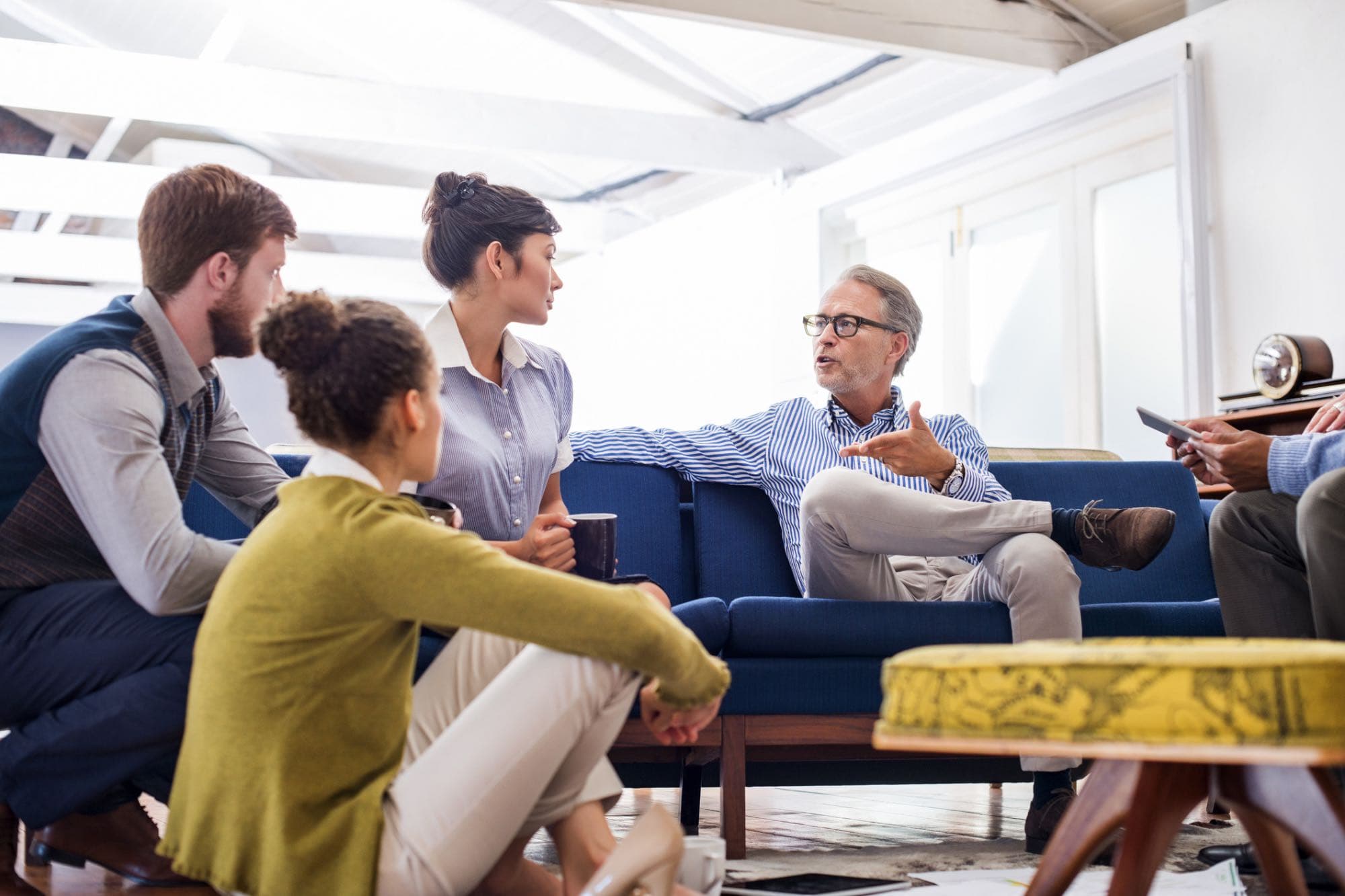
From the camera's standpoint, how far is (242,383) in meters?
10.6

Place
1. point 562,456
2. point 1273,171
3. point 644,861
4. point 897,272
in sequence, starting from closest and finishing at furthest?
point 644,861 < point 562,456 < point 1273,171 < point 897,272

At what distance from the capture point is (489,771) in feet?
4.55

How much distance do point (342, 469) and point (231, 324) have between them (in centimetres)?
57

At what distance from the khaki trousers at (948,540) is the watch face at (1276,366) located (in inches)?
67.9

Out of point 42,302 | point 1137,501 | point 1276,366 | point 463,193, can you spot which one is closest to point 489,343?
point 463,193

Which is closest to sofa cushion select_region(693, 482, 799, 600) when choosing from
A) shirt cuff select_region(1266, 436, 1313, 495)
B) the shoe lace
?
the shoe lace

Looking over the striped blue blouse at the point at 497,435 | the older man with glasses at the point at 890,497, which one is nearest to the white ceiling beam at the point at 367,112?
the older man with glasses at the point at 890,497

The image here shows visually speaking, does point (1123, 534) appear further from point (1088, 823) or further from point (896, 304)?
point (1088, 823)

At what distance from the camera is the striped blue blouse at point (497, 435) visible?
7.63ft

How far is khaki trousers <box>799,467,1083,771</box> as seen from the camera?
242cm

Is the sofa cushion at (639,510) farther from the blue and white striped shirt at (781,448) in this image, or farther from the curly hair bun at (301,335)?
the curly hair bun at (301,335)

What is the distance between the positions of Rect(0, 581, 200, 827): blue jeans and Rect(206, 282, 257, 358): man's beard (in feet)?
1.28

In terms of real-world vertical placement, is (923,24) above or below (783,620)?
above

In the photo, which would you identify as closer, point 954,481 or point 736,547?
point 954,481
